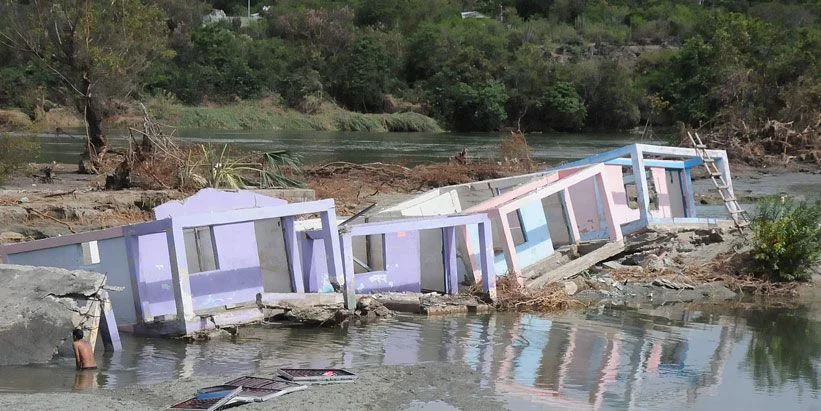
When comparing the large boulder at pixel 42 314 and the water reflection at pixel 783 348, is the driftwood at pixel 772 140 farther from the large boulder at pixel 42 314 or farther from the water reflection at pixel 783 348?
the large boulder at pixel 42 314

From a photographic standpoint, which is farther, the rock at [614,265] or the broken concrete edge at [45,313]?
the rock at [614,265]

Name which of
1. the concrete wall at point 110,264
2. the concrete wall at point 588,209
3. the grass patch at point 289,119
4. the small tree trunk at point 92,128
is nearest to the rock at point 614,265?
the concrete wall at point 588,209

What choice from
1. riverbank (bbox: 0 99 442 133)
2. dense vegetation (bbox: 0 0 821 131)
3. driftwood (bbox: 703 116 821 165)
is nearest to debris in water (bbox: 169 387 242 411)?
driftwood (bbox: 703 116 821 165)

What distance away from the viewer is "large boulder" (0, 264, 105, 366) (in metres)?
11.6

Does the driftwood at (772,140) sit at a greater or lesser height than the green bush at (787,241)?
greater

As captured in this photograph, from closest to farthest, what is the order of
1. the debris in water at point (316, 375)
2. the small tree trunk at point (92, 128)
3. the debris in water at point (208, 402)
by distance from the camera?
the debris in water at point (208, 402) < the debris in water at point (316, 375) < the small tree trunk at point (92, 128)

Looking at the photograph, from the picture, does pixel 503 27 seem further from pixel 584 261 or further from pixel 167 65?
pixel 584 261

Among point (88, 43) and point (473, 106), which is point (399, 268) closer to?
point (88, 43)

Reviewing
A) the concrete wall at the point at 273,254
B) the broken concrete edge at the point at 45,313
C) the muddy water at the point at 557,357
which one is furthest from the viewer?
the concrete wall at the point at 273,254

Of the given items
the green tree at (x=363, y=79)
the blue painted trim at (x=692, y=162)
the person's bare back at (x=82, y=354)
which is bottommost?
the person's bare back at (x=82, y=354)

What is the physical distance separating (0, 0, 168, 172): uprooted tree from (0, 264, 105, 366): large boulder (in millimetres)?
18723

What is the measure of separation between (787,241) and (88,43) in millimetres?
20152

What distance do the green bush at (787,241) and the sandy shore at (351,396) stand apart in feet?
27.3

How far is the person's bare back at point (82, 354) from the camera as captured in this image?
37.6 ft
